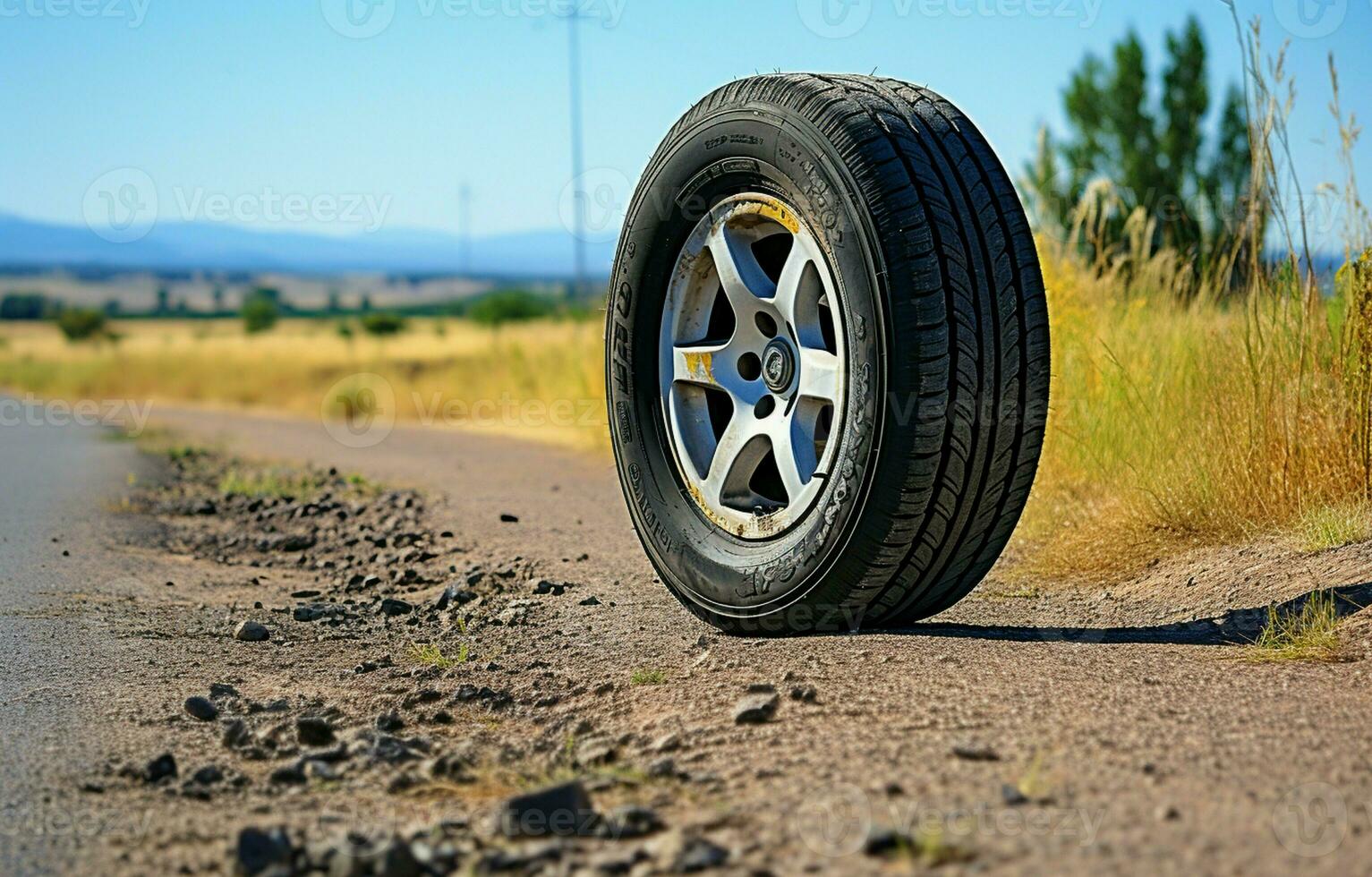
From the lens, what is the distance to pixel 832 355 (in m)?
3.90

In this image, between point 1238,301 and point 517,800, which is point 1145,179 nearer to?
point 1238,301

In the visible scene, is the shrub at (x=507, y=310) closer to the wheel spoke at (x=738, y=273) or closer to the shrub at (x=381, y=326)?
the shrub at (x=381, y=326)

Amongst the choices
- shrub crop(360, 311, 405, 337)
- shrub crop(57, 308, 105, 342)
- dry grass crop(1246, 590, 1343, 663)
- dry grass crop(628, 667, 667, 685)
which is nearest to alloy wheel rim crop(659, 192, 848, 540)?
dry grass crop(628, 667, 667, 685)

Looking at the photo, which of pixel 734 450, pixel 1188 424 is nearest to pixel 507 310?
pixel 1188 424

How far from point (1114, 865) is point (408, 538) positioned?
4.98 m

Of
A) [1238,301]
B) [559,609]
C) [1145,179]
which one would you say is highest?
[1145,179]

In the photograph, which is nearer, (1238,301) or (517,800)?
(517,800)

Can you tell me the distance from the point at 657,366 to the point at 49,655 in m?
2.18

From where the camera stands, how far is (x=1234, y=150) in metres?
26.2

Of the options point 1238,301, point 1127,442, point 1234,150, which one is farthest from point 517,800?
point 1234,150

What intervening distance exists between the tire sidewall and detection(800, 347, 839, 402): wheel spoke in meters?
0.12

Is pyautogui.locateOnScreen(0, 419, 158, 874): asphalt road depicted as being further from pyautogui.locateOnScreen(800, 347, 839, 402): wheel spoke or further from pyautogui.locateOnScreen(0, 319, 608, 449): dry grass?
pyautogui.locateOnScreen(0, 319, 608, 449): dry grass

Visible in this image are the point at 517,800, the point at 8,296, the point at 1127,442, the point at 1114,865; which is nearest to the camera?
the point at 1114,865

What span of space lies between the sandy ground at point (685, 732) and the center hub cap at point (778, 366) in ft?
2.76
